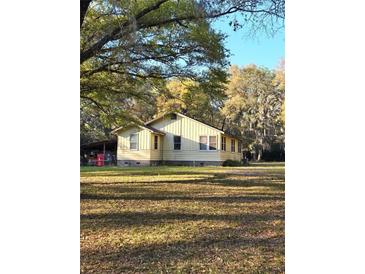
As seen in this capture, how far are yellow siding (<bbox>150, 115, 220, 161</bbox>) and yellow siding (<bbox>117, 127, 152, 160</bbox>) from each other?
0.09 m

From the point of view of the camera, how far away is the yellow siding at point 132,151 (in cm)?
208

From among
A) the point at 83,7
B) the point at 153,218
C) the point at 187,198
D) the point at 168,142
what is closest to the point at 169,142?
the point at 168,142

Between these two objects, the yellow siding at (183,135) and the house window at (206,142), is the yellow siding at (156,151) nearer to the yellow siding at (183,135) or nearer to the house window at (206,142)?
the yellow siding at (183,135)

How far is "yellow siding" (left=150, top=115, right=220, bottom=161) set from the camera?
82.0 inches

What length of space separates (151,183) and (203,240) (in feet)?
2.00

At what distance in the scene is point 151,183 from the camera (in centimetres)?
238

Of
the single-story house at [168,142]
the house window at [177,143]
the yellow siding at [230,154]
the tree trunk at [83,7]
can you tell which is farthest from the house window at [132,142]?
the tree trunk at [83,7]

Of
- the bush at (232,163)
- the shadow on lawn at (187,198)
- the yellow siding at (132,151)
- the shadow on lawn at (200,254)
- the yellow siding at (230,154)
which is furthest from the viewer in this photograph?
the shadow on lawn at (187,198)

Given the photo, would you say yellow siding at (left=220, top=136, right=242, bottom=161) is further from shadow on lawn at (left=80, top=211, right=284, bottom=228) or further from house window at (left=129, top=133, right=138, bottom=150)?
house window at (left=129, top=133, right=138, bottom=150)

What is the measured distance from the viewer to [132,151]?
217cm

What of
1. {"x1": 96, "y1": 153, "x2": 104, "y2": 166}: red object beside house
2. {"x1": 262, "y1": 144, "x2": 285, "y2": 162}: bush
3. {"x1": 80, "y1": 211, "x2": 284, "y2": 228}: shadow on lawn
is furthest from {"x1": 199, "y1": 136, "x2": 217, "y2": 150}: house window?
{"x1": 96, "y1": 153, "x2": 104, "y2": 166}: red object beside house
